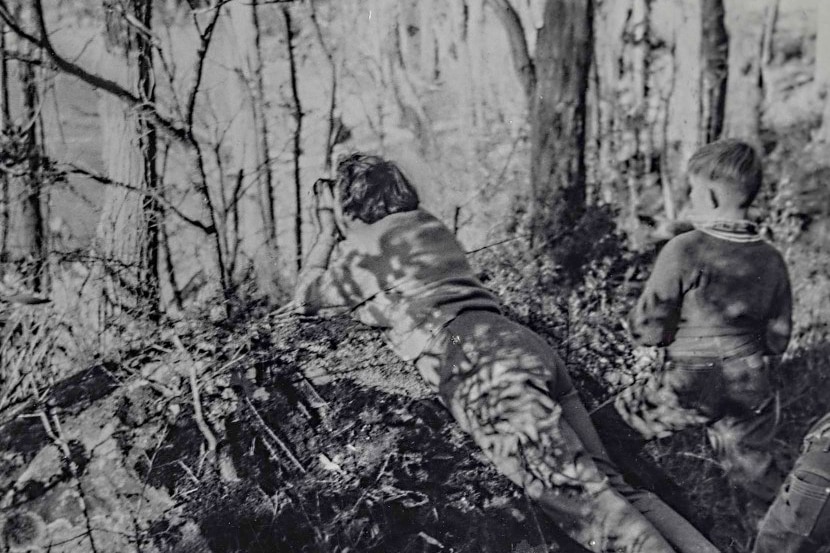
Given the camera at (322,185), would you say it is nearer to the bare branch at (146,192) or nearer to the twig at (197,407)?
the bare branch at (146,192)

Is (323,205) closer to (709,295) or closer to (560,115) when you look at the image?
(560,115)

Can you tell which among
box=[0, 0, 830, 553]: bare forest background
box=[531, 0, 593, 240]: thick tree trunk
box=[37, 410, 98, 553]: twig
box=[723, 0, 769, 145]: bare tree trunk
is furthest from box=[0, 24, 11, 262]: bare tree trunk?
box=[723, 0, 769, 145]: bare tree trunk

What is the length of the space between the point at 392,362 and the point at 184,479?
2.99 feet

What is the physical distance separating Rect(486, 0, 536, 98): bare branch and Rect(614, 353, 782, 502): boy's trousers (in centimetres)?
136

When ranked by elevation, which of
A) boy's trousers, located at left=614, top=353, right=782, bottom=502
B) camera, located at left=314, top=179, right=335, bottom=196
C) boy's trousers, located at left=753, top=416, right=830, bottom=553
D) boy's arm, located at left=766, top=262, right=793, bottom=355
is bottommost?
boy's trousers, located at left=753, top=416, right=830, bottom=553

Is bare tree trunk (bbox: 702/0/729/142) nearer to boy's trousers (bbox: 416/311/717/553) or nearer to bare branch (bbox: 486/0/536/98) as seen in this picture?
bare branch (bbox: 486/0/536/98)

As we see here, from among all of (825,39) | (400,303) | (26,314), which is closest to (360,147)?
(400,303)

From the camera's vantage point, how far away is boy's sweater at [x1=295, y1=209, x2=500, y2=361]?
3.09 meters

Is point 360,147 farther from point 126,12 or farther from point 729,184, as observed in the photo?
point 729,184

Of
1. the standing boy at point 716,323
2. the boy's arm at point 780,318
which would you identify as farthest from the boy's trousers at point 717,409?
the boy's arm at point 780,318

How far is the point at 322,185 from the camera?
3.12m

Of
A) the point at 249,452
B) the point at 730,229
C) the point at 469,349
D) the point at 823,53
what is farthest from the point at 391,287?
the point at 823,53

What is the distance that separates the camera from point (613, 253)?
134 inches

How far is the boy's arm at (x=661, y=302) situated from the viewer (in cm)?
328
